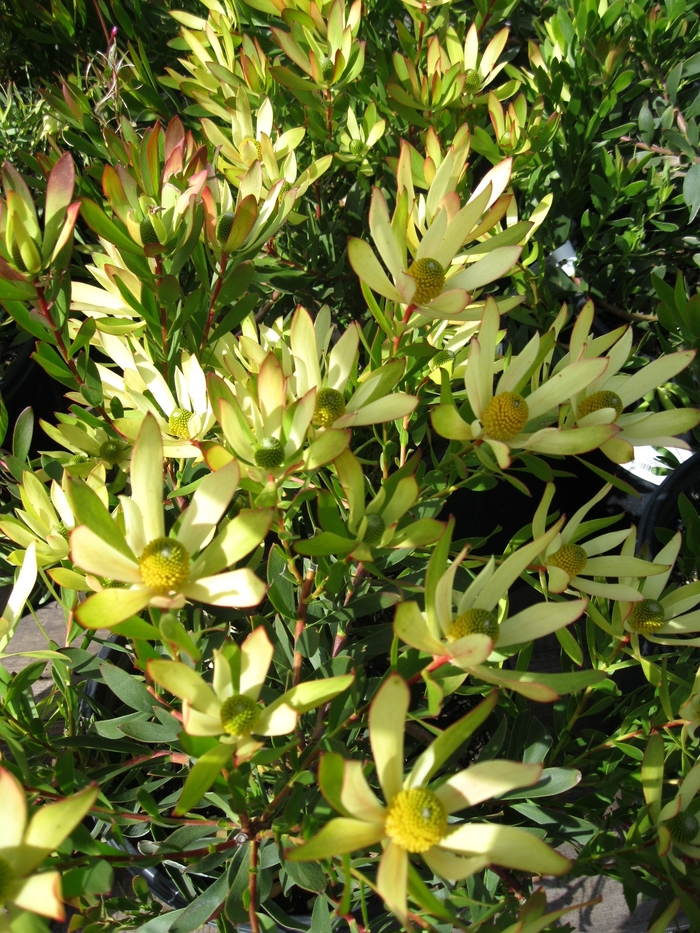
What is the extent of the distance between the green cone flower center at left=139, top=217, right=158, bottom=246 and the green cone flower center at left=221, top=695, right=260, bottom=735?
0.40m

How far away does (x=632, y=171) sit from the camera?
46.3 inches

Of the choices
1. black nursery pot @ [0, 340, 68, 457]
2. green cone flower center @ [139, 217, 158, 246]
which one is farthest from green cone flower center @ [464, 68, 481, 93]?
black nursery pot @ [0, 340, 68, 457]

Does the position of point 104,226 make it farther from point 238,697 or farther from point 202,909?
point 202,909

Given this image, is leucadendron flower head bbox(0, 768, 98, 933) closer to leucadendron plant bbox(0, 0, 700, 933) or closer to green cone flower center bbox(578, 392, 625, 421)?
leucadendron plant bbox(0, 0, 700, 933)

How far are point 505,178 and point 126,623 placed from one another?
538 millimetres

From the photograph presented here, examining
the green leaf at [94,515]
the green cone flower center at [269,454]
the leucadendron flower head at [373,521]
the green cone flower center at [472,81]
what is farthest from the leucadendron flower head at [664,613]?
the green cone flower center at [472,81]

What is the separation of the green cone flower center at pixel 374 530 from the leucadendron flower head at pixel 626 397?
19 cm

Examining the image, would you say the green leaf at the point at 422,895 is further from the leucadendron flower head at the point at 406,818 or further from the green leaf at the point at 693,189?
the green leaf at the point at 693,189

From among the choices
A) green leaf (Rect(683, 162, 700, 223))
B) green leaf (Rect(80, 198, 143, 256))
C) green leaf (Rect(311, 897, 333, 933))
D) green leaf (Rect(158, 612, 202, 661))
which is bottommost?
green leaf (Rect(311, 897, 333, 933))

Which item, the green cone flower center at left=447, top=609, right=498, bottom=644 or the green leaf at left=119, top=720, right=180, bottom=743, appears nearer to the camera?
the green cone flower center at left=447, top=609, right=498, bottom=644

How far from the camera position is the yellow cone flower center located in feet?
1.91

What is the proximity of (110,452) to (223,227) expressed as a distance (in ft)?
0.81

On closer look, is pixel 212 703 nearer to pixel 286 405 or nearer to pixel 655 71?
pixel 286 405

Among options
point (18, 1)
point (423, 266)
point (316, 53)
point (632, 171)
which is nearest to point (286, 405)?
point (423, 266)
